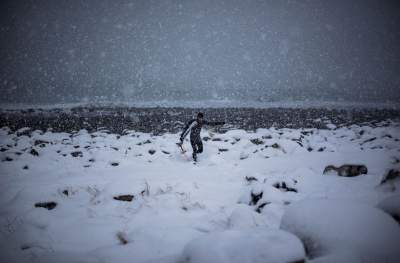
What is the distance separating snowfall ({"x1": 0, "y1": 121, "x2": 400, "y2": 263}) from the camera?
1.89 m

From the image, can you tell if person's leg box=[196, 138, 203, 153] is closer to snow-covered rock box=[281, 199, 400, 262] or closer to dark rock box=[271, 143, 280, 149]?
dark rock box=[271, 143, 280, 149]

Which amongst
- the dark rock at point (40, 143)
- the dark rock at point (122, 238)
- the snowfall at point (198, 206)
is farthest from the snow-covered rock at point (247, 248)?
the dark rock at point (40, 143)

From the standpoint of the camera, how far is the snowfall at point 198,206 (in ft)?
6.22

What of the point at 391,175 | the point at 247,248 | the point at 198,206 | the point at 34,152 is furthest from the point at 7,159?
the point at 391,175

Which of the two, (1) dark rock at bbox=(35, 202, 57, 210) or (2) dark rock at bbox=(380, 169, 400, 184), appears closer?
(2) dark rock at bbox=(380, 169, 400, 184)

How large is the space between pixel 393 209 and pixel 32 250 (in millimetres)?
4105

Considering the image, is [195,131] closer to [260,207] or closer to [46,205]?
[260,207]

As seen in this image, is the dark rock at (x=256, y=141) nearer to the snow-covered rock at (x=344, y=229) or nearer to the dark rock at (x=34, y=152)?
the snow-covered rock at (x=344, y=229)

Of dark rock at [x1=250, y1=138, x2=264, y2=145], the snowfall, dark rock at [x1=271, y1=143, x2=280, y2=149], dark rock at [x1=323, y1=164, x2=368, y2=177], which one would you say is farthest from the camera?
dark rock at [x1=250, y1=138, x2=264, y2=145]

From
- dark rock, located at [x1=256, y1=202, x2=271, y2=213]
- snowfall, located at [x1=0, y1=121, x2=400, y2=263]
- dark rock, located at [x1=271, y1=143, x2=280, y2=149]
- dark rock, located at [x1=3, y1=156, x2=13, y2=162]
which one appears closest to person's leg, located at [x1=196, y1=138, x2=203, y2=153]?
snowfall, located at [x1=0, y1=121, x2=400, y2=263]

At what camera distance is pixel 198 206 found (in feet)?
14.0

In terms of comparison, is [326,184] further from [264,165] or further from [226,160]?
[226,160]

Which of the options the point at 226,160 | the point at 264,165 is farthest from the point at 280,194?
the point at 226,160

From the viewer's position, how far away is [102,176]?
264 inches
